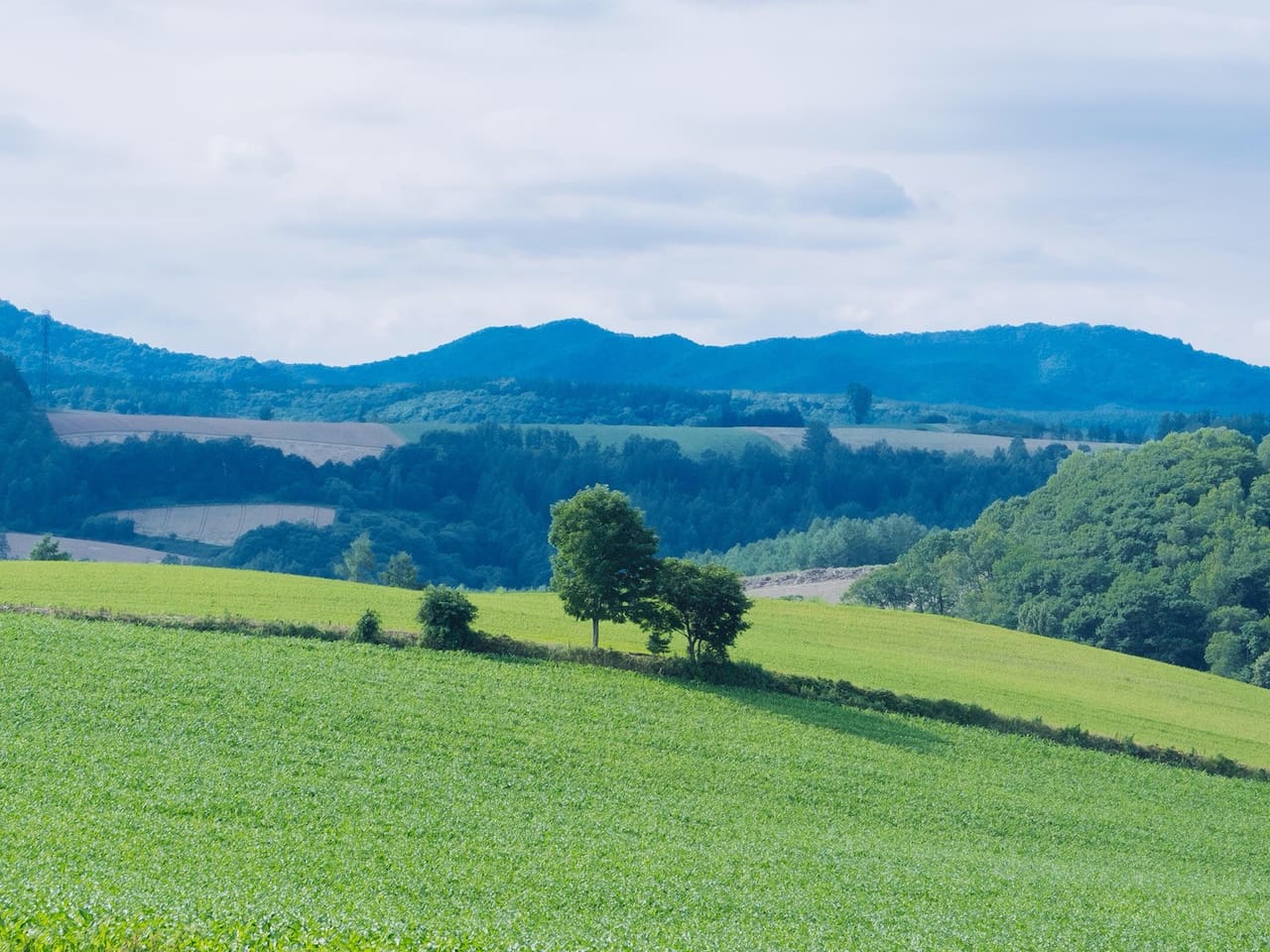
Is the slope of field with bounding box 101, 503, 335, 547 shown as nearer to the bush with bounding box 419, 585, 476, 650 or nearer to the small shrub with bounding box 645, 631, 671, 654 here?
the bush with bounding box 419, 585, 476, 650

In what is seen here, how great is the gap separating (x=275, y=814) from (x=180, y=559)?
147 metres

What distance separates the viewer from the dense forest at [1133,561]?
386 ft

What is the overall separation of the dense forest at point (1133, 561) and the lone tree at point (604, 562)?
225 ft

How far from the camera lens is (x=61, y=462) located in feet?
650

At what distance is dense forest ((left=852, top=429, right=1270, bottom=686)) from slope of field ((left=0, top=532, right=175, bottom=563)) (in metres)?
85.7

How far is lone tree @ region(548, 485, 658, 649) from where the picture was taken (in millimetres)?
60875

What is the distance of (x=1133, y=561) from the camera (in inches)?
5300

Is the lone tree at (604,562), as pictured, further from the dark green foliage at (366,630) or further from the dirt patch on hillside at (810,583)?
the dirt patch on hillside at (810,583)

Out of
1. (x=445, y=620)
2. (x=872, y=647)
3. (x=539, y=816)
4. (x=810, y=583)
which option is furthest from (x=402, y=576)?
(x=539, y=816)

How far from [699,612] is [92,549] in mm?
126734

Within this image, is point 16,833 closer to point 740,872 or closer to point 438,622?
point 740,872

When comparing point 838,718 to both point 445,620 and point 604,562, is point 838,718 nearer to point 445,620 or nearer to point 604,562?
point 604,562

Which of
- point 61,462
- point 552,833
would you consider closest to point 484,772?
point 552,833

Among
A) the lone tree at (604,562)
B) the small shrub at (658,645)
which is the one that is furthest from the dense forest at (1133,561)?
the lone tree at (604,562)
